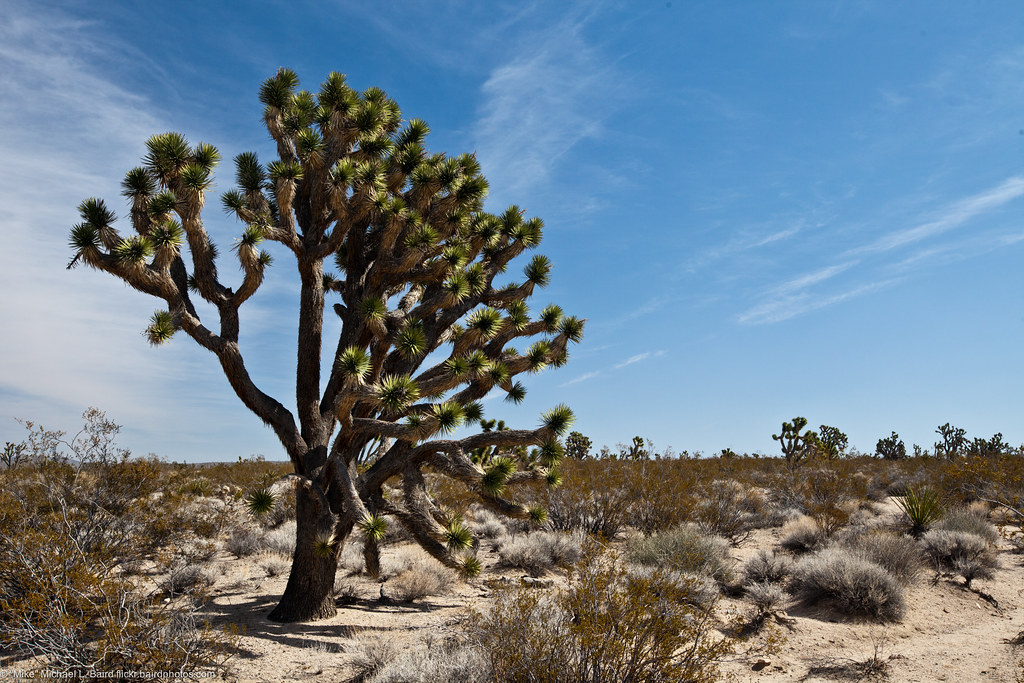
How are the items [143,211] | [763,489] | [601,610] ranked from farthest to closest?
1. [763,489]
2. [143,211]
3. [601,610]

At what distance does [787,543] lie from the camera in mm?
14234

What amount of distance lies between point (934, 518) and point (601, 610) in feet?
41.0

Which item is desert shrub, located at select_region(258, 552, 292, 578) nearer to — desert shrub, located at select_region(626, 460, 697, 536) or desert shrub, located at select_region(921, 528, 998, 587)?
desert shrub, located at select_region(626, 460, 697, 536)

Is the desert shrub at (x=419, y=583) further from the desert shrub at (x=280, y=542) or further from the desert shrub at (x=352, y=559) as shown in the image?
the desert shrub at (x=280, y=542)

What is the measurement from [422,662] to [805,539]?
11.1 metres

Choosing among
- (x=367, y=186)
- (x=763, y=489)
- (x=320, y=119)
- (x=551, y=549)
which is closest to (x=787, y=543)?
(x=551, y=549)

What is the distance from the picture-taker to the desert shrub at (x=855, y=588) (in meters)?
8.85

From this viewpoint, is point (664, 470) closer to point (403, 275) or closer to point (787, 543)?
point (787, 543)

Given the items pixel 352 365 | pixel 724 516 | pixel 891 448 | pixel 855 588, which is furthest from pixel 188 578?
pixel 891 448

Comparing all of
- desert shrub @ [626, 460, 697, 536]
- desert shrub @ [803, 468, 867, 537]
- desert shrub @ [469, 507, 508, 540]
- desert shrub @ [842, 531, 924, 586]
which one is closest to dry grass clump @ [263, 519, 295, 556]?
desert shrub @ [469, 507, 508, 540]

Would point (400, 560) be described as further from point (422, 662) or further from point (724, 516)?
point (724, 516)

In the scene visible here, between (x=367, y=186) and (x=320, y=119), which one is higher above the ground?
(x=320, y=119)

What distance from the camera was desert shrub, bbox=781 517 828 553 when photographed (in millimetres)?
13672

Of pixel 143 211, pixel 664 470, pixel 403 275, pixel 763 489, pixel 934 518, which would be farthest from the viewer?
pixel 763 489
